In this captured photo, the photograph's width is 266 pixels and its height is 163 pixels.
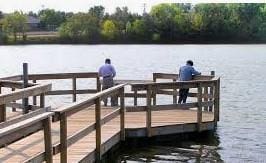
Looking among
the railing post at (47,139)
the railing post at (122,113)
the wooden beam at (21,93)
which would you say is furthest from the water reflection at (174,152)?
the railing post at (47,139)

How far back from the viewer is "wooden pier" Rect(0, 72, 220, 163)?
9062 mm

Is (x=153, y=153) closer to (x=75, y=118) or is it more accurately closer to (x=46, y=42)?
(x=75, y=118)

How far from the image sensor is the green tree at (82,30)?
157125mm

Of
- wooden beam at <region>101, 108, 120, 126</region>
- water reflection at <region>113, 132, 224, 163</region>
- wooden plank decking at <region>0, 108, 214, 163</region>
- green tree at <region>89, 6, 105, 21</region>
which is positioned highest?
green tree at <region>89, 6, 105, 21</region>

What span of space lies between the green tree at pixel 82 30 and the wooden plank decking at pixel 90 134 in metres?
141

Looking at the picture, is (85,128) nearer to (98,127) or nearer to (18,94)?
(98,127)

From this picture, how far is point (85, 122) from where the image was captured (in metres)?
14.8

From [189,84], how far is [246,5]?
501ft

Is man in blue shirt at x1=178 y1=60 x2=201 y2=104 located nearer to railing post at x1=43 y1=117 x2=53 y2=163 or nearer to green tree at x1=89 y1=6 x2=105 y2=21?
railing post at x1=43 y1=117 x2=53 y2=163

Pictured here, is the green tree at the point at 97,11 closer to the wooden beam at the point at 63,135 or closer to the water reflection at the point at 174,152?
the water reflection at the point at 174,152

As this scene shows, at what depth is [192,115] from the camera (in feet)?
55.3

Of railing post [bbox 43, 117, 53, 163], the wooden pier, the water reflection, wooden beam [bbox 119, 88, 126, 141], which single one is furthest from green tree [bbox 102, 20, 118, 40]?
railing post [bbox 43, 117, 53, 163]

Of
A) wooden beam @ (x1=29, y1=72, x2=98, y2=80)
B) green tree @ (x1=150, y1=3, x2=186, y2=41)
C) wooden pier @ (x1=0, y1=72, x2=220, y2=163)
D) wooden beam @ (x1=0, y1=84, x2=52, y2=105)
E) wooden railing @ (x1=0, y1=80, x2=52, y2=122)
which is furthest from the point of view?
green tree @ (x1=150, y1=3, x2=186, y2=41)

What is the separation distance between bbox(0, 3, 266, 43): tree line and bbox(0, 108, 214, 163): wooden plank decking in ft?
439
